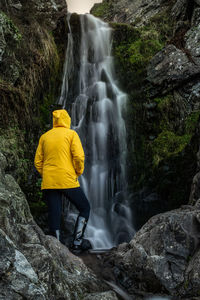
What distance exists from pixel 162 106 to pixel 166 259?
5.00 m

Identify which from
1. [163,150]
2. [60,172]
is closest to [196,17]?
[163,150]

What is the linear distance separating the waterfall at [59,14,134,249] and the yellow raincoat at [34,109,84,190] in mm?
1862

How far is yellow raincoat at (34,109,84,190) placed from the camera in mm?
3713

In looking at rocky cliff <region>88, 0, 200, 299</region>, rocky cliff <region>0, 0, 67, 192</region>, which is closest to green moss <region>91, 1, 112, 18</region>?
rocky cliff <region>88, 0, 200, 299</region>

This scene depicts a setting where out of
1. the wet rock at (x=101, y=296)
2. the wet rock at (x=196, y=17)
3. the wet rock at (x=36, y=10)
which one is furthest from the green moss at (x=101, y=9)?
the wet rock at (x=101, y=296)

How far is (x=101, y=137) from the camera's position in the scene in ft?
22.5

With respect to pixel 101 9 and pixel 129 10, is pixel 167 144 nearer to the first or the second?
pixel 129 10

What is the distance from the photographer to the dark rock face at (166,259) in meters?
2.82

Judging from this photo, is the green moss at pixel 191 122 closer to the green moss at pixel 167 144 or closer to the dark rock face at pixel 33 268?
the green moss at pixel 167 144

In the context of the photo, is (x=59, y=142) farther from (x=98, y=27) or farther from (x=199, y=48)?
(x=98, y=27)

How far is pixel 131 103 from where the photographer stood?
7598mm

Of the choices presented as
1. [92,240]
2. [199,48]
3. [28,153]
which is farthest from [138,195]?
[199,48]

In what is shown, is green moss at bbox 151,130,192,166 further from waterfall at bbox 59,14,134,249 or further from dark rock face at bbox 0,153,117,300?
dark rock face at bbox 0,153,117,300

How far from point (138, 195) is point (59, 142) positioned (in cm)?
286
